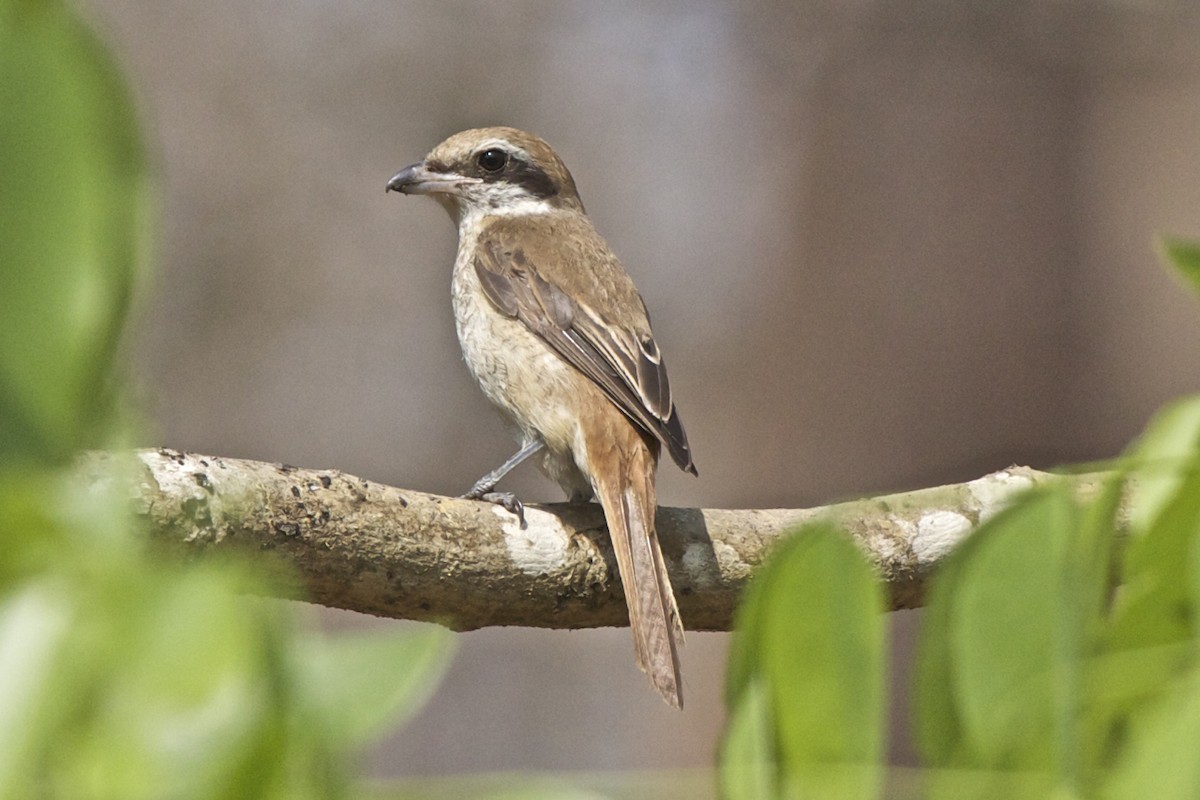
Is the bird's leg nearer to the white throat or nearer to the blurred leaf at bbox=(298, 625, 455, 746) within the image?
the white throat

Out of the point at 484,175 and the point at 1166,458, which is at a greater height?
the point at 1166,458

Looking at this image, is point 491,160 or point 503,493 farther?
point 491,160

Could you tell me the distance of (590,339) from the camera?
432 cm

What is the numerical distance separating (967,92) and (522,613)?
23.6 ft

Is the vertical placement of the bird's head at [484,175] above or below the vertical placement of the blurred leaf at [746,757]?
below

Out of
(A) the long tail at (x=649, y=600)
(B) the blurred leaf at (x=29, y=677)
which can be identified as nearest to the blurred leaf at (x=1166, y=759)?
(B) the blurred leaf at (x=29, y=677)

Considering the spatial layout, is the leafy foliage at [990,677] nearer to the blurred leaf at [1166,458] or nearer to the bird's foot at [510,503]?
the blurred leaf at [1166,458]

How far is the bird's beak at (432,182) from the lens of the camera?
5.17 metres

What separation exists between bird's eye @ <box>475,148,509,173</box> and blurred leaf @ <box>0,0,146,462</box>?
15.4 ft

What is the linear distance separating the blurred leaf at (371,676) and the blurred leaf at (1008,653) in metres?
0.28

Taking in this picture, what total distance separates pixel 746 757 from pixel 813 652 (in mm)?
74

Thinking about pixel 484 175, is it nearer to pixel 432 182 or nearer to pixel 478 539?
pixel 432 182

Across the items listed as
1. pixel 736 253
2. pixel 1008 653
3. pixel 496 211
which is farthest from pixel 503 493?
pixel 736 253

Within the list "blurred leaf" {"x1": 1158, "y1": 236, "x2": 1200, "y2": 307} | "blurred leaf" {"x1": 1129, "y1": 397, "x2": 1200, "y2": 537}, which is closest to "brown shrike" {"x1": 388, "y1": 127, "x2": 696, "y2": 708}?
"blurred leaf" {"x1": 1129, "y1": 397, "x2": 1200, "y2": 537}
